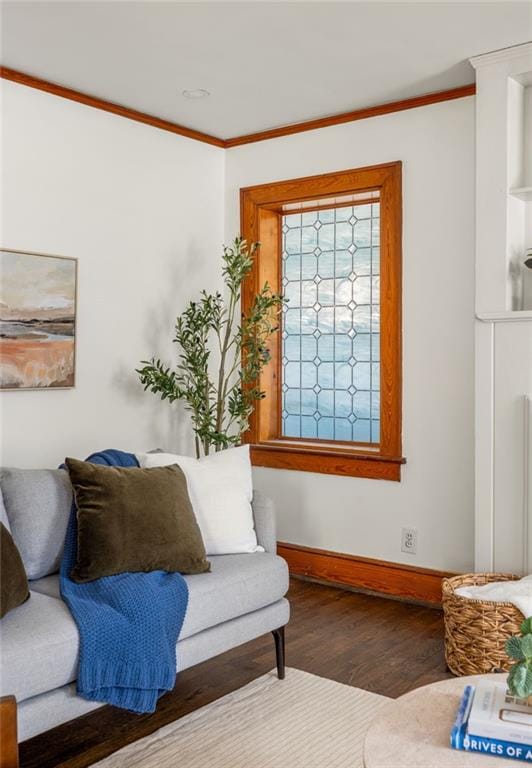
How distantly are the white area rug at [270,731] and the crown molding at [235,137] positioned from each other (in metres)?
2.92

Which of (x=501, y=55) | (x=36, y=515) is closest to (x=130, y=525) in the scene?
(x=36, y=515)

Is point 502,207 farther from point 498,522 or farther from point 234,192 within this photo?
point 234,192

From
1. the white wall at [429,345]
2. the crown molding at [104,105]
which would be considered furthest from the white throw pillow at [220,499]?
the crown molding at [104,105]

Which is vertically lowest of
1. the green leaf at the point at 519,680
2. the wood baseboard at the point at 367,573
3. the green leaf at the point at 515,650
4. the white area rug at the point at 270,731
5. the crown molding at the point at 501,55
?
the white area rug at the point at 270,731

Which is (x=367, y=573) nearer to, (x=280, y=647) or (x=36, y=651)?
(x=280, y=647)

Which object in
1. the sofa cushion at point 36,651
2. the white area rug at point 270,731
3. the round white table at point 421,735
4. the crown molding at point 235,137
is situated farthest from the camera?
the crown molding at point 235,137

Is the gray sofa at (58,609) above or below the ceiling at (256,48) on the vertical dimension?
below

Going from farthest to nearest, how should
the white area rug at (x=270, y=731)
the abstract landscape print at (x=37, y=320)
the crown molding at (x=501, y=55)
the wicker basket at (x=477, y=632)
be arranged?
the abstract landscape print at (x=37, y=320)
the crown molding at (x=501, y=55)
the wicker basket at (x=477, y=632)
the white area rug at (x=270, y=731)

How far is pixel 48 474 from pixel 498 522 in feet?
6.59

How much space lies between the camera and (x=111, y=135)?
4094 millimetres

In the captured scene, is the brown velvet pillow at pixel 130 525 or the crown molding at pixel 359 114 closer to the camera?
the brown velvet pillow at pixel 130 525

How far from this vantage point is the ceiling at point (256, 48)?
3021 millimetres

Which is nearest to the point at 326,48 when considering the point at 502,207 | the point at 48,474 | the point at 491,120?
the point at 491,120

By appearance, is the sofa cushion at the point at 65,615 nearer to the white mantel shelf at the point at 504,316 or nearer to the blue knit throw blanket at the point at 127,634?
the blue knit throw blanket at the point at 127,634
